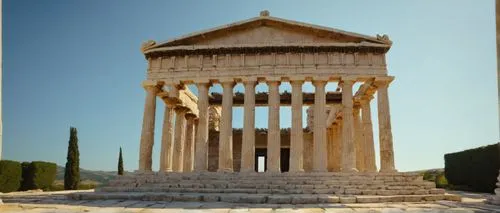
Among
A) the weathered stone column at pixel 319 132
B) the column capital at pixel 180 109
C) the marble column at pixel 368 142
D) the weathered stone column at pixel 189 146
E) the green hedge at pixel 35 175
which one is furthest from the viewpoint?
the weathered stone column at pixel 189 146

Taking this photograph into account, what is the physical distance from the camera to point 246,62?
25.2 m

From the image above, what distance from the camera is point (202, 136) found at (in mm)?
24703

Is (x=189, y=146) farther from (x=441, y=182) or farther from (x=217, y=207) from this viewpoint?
(x=441, y=182)

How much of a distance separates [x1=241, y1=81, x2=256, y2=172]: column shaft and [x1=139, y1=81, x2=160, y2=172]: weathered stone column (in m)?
5.68

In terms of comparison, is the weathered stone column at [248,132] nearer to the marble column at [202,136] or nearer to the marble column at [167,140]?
the marble column at [202,136]

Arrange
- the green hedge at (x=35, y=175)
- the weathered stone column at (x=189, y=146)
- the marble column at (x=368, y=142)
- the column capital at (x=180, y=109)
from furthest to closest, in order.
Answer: the weathered stone column at (x=189, y=146) → the green hedge at (x=35, y=175) → the column capital at (x=180, y=109) → the marble column at (x=368, y=142)

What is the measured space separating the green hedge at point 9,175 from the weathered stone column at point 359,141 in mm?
23144

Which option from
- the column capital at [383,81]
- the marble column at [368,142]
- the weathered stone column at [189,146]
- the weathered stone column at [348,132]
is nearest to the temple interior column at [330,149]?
the marble column at [368,142]

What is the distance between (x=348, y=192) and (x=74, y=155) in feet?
75.7

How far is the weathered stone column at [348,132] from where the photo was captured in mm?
23797

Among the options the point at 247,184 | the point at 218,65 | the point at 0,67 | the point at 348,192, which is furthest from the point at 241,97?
the point at 0,67

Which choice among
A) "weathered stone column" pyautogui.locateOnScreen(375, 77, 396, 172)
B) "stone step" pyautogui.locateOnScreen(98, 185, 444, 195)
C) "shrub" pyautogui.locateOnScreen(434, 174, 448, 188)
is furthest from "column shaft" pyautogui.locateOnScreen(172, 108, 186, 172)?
"shrub" pyautogui.locateOnScreen(434, 174, 448, 188)

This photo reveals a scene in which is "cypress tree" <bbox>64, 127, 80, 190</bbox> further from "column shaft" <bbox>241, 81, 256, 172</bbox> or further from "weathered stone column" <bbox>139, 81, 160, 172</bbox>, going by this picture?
"column shaft" <bbox>241, 81, 256, 172</bbox>

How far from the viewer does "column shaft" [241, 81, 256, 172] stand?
78.6 ft
